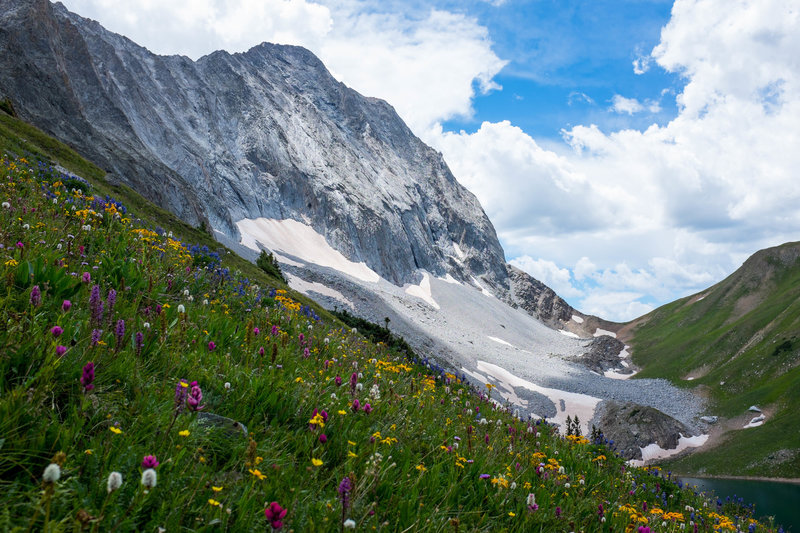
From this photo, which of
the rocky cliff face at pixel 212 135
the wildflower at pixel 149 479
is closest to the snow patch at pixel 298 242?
the rocky cliff face at pixel 212 135

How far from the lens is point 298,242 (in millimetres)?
123250

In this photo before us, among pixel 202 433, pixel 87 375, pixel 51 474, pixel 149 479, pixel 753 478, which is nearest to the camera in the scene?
pixel 51 474

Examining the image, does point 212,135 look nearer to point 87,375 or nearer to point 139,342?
point 139,342

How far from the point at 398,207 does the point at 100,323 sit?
17787 cm

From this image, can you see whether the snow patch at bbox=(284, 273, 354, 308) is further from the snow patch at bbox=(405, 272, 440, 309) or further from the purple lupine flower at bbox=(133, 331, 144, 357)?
the snow patch at bbox=(405, 272, 440, 309)

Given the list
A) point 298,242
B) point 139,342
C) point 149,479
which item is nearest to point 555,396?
point 298,242

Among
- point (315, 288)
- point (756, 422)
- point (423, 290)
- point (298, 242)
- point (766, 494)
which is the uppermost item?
point (423, 290)

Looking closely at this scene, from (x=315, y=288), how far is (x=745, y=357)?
3878 inches

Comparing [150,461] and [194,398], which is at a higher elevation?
[194,398]

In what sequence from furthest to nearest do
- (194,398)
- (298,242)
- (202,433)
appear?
(298,242)
(202,433)
(194,398)

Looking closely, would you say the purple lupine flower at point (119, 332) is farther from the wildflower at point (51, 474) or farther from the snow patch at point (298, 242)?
the snow patch at point (298, 242)

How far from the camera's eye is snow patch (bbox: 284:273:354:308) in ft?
248

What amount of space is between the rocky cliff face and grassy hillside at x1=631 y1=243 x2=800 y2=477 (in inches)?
3443

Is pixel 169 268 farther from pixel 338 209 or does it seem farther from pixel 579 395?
pixel 338 209
